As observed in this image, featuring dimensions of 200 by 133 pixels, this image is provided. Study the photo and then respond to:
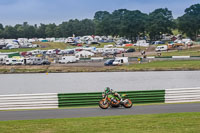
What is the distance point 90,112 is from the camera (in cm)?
2081

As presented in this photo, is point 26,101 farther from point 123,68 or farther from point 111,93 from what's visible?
point 123,68

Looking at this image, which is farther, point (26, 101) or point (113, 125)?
point (26, 101)

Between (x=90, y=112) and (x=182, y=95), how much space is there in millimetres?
6776

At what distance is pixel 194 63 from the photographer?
2689 inches

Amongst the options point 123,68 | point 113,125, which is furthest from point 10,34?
point 113,125

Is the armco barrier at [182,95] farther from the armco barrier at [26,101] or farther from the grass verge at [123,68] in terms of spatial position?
the grass verge at [123,68]

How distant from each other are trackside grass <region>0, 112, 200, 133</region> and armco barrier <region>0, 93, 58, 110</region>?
3.98 m

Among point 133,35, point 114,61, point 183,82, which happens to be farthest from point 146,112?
point 133,35

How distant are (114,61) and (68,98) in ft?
158

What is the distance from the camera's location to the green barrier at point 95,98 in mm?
22969

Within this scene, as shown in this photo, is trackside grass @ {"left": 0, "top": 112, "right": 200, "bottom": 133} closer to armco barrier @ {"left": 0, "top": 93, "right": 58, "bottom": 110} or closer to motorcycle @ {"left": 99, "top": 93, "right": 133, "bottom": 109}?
motorcycle @ {"left": 99, "top": 93, "right": 133, "bottom": 109}

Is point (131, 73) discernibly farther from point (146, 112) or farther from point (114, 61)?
point (146, 112)

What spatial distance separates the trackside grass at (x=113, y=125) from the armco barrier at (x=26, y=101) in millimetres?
3977

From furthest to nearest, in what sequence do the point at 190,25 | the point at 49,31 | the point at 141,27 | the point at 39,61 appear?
the point at 49,31
the point at 141,27
the point at 190,25
the point at 39,61
